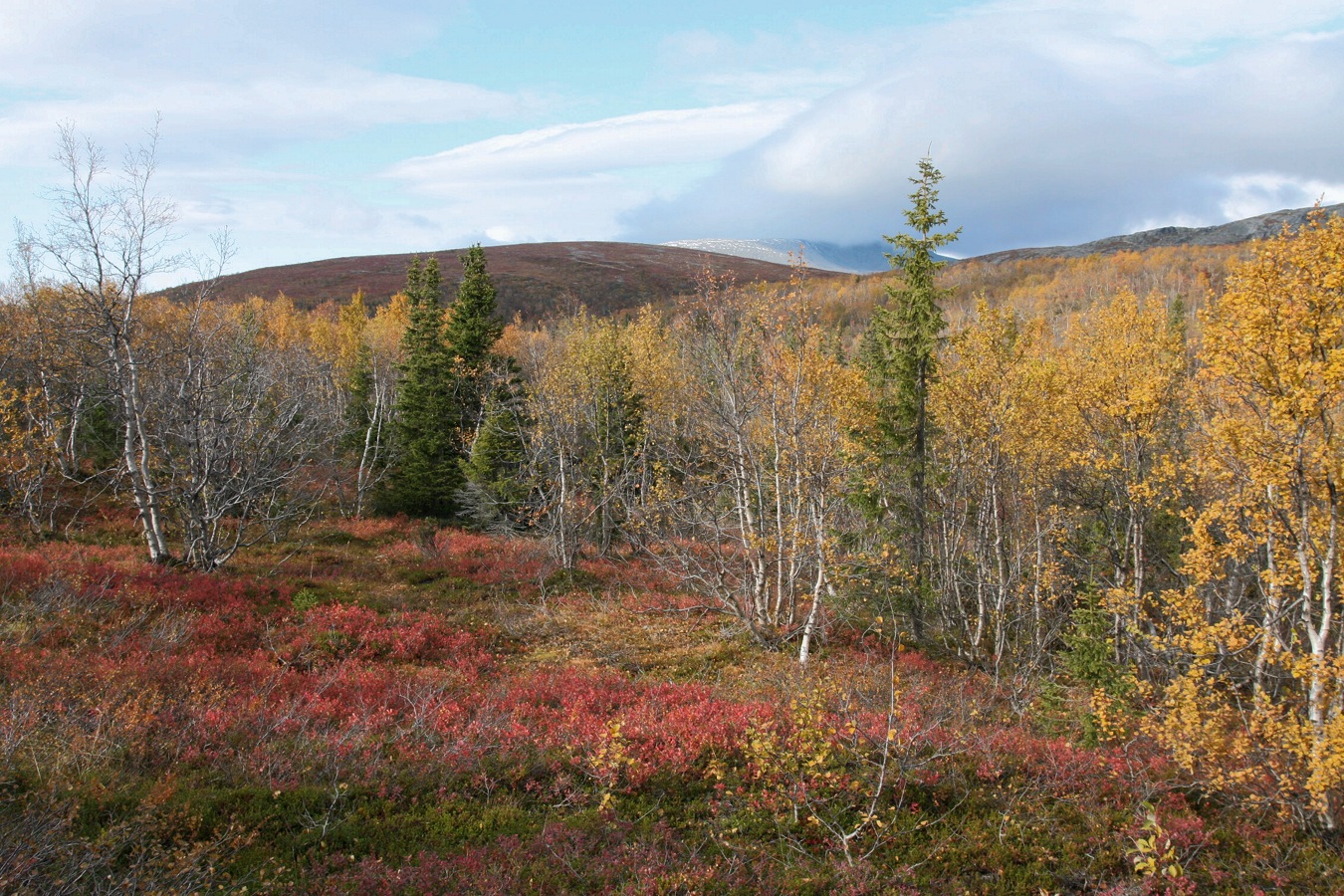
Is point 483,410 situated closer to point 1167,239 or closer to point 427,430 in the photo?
point 427,430

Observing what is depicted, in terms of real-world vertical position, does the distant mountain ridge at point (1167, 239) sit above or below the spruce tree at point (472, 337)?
above

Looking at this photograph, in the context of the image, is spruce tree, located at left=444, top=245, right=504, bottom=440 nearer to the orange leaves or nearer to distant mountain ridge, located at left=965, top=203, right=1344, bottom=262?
the orange leaves

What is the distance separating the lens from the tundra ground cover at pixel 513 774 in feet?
23.3

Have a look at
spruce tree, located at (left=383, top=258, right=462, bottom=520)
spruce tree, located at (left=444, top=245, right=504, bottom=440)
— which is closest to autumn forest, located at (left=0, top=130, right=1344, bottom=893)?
spruce tree, located at (left=383, top=258, right=462, bottom=520)

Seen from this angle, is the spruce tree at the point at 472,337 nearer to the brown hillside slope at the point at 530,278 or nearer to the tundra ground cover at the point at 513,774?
the tundra ground cover at the point at 513,774

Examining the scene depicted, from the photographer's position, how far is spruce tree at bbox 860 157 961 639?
61.7 ft

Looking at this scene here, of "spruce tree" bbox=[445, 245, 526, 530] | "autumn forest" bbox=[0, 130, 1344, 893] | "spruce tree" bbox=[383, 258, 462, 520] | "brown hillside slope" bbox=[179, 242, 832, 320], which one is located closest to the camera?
"autumn forest" bbox=[0, 130, 1344, 893]

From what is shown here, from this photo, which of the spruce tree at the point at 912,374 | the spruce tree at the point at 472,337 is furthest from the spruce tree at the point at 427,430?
the spruce tree at the point at 912,374

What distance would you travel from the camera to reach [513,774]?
908 centimetres

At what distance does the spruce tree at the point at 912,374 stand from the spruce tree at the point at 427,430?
1836 cm

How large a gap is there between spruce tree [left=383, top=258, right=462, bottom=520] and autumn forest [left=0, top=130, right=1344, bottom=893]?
1748mm

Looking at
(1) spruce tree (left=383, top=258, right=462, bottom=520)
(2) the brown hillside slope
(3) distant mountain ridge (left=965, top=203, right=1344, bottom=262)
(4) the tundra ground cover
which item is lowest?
(4) the tundra ground cover

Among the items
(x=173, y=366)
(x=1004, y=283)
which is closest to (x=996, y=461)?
(x=173, y=366)

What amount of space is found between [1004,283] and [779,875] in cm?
13904
